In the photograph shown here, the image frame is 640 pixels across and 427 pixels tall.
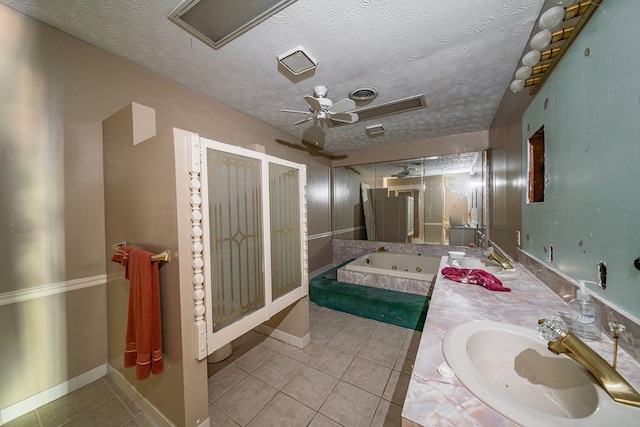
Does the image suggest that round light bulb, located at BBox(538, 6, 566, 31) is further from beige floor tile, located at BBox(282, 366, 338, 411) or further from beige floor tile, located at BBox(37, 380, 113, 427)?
beige floor tile, located at BBox(37, 380, 113, 427)

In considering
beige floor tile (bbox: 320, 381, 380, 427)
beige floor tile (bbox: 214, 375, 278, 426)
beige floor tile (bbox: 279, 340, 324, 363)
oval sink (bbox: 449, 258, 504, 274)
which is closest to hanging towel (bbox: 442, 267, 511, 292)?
oval sink (bbox: 449, 258, 504, 274)

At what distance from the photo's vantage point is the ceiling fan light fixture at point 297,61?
1.72m

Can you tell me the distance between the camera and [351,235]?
469 cm

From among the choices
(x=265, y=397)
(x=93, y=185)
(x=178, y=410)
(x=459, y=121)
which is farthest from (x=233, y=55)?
(x=459, y=121)

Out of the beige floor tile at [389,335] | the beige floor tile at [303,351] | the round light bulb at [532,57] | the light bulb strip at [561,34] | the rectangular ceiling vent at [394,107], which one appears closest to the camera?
the light bulb strip at [561,34]

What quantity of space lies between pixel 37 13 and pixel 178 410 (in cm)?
266

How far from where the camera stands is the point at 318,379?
1732 mm

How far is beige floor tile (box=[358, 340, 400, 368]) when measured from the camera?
6.32ft

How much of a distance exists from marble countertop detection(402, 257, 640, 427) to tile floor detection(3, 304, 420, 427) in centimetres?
92

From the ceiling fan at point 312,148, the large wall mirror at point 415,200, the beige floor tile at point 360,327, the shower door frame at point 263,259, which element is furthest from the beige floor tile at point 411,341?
the ceiling fan at point 312,148

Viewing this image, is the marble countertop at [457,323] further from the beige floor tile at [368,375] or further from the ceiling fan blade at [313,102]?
the ceiling fan blade at [313,102]

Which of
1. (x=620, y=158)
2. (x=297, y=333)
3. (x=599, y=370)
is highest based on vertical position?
(x=620, y=158)

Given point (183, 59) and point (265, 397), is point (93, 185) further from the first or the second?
point (265, 397)

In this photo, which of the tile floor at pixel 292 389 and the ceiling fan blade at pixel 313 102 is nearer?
the tile floor at pixel 292 389
